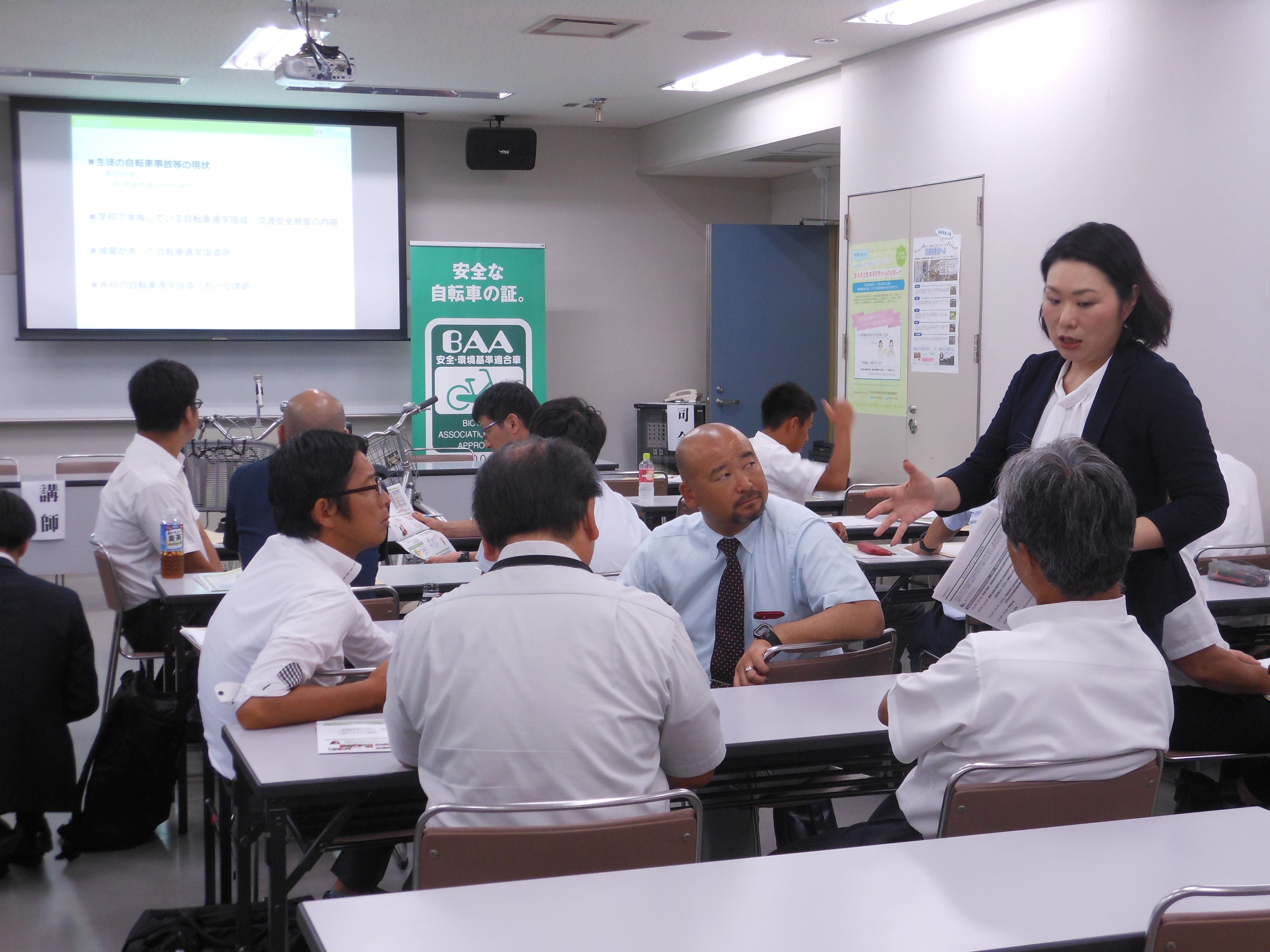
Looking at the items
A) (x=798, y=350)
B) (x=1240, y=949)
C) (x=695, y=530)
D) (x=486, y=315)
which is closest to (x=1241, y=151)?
(x=695, y=530)

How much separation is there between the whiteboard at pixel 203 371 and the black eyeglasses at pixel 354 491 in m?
5.92

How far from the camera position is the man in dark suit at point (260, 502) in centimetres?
373

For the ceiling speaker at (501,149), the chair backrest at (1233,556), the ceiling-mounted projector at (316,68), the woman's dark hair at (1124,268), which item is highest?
the ceiling speaker at (501,149)

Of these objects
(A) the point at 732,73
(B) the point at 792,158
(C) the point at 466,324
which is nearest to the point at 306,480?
(A) the point at 732,73

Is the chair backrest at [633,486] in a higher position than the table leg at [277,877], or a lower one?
higher

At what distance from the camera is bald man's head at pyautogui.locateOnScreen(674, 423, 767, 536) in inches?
108

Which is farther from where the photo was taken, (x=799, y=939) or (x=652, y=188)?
(x=652, y=188)

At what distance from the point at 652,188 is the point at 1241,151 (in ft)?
19.0

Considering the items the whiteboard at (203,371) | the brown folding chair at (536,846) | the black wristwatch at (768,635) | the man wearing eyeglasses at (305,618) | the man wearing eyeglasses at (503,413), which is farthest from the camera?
the whiteboard at (203,371)

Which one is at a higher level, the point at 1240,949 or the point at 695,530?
the point at 695,530

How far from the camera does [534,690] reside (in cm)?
168

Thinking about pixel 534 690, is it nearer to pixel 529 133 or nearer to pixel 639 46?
pixel 639 46

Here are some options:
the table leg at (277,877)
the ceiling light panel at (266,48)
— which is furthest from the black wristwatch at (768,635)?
the ceiling light panel at (266,48)

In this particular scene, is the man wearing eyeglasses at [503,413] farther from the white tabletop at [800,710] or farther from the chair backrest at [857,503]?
the white tabletop at [800,710]
